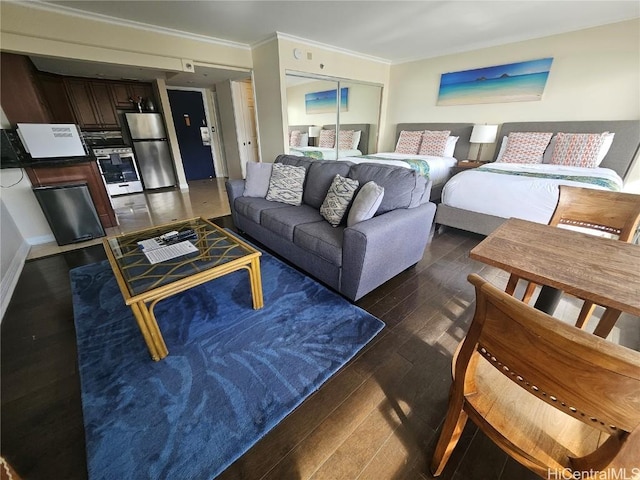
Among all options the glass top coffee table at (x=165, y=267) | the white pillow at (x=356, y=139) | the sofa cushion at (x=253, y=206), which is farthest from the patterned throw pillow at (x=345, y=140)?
Result: the glass top coffee table at (x=165, y=267)

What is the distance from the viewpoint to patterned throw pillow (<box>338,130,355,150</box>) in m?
5.21

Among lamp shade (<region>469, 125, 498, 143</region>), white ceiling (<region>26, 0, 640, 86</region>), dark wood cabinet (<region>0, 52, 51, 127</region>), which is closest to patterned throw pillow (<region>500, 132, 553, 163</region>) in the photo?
lamp shade (<region>469, 125, 498, 143</region>)

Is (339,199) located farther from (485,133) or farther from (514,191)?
(485,133)

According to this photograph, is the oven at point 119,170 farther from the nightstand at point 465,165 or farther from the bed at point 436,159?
the nightstand at point 465,165

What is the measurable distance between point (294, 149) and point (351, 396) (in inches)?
160

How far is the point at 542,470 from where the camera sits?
2.19 ft

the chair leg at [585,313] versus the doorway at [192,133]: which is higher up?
the doorway at [192,133]

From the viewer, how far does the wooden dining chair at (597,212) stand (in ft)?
3.99

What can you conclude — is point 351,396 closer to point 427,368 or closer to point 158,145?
point 427,368

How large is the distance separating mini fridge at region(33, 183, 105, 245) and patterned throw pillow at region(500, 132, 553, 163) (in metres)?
5.52

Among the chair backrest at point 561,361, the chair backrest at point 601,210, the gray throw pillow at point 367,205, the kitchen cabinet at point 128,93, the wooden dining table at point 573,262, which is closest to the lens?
the chair backrest at point 561,361

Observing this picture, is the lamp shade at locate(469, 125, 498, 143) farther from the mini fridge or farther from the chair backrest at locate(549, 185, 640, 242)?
the mini fridge

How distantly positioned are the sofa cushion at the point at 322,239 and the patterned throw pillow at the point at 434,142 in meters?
3.37

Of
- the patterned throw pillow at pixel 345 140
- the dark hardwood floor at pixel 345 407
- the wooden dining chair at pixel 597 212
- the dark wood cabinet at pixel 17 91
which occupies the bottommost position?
the dark hardwood floor at pixel 345 407
